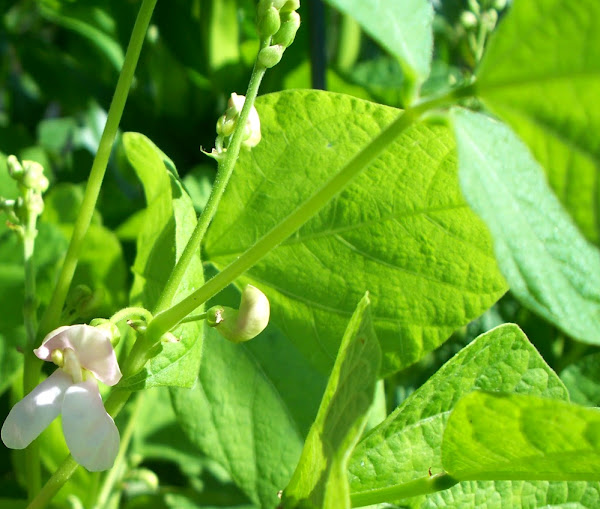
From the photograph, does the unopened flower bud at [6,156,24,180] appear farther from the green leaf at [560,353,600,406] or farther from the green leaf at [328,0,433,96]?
the green leaf at [560,353,600,406]

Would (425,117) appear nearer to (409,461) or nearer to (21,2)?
(409,461)

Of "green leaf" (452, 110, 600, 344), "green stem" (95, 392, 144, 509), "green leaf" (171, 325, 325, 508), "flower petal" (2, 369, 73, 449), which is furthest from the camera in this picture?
"green stem" (95, 392, 144, 509)

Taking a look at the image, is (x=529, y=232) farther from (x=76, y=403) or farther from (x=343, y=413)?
(x=76, y=403)

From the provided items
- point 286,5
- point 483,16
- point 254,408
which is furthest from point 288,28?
point 483,16

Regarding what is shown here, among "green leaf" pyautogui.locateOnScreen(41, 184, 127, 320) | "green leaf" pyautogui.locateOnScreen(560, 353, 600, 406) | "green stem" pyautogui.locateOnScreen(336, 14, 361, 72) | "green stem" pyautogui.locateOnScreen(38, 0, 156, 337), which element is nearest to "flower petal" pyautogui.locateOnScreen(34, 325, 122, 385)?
"green stem" pyautogui.locateOnScreen(38, 0, 156, 337)

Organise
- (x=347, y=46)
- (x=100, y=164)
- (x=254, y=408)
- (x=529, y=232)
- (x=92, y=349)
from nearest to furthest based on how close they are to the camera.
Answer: (x=529, y=232)
(x=92, y=349)
(x=100, y=164)
(x=254, y=408)
(x=347, y=46)

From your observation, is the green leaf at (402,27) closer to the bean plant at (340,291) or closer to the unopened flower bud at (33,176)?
the bean plant at (340,291)
